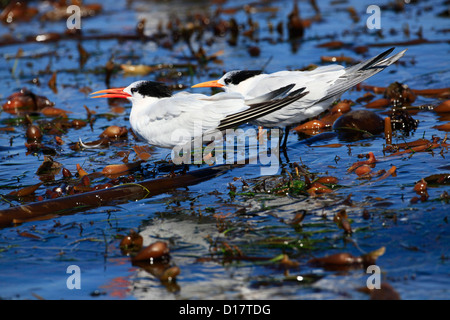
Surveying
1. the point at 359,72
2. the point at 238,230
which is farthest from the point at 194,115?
the point at 359,72

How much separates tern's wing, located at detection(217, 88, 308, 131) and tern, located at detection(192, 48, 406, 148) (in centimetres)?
41

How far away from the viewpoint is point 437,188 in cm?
385

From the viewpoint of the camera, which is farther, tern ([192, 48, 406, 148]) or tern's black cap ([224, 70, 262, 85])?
tern's black cap ([224, 70, 262, 85])

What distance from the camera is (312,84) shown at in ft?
16.6

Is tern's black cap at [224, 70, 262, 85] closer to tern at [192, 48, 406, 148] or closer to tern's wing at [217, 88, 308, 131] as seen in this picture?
tern at [192, 48, 406, 148]

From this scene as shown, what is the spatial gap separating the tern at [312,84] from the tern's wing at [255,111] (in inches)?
16.2

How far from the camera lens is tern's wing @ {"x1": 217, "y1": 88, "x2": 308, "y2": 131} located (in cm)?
450

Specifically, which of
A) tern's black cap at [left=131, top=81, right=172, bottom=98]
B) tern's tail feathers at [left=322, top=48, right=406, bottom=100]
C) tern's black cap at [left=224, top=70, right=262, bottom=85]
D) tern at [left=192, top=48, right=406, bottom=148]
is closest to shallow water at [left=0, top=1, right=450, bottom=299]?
tern at [left=192, top=48, right=406, bottom=148]

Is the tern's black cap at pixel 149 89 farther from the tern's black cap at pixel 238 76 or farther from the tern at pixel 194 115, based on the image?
the tern's black cap at pixel 238 76

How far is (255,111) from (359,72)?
118 centimetres

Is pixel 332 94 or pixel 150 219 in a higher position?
pixel 332 94

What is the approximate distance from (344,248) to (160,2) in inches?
462
